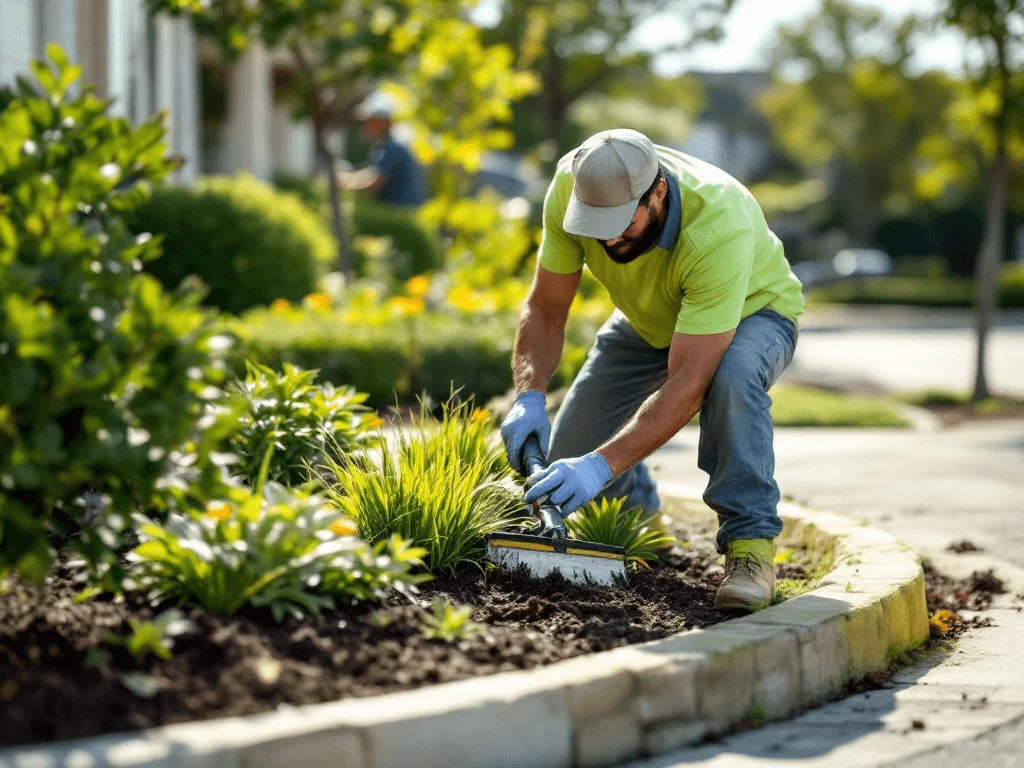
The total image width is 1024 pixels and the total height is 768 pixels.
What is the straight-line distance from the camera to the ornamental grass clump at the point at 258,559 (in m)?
2.73

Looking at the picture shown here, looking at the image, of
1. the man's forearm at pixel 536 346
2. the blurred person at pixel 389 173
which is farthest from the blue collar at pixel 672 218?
the blurred person at pixel 389 173

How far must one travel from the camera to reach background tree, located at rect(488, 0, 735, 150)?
2147cm

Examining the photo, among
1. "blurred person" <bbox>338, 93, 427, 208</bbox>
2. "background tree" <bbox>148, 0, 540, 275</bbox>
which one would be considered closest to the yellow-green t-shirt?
"background tree" <bbox>148, 0, 540, 275</bbox>

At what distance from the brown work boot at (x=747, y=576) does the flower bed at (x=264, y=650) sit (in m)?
0.08

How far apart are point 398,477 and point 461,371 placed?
3.53 meters

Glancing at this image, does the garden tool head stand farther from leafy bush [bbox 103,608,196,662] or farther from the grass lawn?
the grass lawn

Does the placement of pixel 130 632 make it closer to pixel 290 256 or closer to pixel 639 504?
pixel 639 504

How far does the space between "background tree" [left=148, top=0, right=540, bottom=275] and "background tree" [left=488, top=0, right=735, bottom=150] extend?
9920 millimetres

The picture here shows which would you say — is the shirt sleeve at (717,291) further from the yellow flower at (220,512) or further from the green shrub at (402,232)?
the green shrub at (402,232)

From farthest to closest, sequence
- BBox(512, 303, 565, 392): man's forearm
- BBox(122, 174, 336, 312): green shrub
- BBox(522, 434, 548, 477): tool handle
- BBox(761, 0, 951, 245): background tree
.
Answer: BBox(761, 0, 951, 245): background tree → BBox(122, 174, 336, 312): green shrub → BBox(512, 303, 565, 392): man's forearm → BBox(522, 434, 548, 477): tool handle

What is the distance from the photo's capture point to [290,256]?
9109 mm

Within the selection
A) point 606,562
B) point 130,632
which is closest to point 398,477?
point 606,562

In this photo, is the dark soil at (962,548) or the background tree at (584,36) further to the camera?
the background tree at (584,36)

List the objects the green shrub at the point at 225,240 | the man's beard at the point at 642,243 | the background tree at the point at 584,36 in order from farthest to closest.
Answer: the background tree at the point at 584,36, the green shrub at the point at 225,240, the man's beard at the point at 642,243
